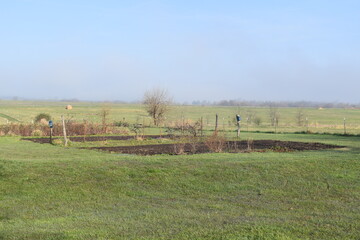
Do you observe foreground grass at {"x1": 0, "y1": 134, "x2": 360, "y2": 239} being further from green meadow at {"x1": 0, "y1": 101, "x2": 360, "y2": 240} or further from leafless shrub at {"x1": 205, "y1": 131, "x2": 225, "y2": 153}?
leafless shrub at {"x1": 205, "y1": 131, "x2": 225, "y2": 153}

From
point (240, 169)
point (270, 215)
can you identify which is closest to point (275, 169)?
point (240, 169)

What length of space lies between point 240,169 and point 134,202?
456cm

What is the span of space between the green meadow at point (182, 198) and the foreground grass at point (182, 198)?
0.07 ft

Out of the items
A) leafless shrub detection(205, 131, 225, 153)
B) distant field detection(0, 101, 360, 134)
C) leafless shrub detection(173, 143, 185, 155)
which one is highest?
leafless shrub detection(205, 131, 225, 153)

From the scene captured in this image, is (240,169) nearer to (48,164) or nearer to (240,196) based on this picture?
(240,196)

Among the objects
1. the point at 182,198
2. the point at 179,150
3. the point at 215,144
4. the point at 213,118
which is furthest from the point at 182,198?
the point at 213,118

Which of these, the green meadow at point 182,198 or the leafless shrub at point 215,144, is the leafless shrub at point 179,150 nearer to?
the leafless shrub at point 215,144

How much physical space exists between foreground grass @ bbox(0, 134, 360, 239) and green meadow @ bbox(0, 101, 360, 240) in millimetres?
22

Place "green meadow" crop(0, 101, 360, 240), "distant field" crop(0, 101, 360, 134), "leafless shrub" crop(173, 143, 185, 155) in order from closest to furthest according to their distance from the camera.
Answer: "green meadow" crop(0, 101, 360, 240) → "leafless shrub" crop(173, 143, 185, 155) → "distant field" crop(0, 101, 360, 134)

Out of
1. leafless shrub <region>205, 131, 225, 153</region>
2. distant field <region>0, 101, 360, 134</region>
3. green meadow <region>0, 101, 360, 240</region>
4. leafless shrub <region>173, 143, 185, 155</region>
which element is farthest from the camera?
distant field <region>0, 101, 360, 134</region>

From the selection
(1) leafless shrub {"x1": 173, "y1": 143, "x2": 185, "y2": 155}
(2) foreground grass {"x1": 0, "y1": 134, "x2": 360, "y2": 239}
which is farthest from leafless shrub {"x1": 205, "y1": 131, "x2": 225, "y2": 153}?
(2) foreground grass {"x1": 0, "y1": 134, "x2": 360, "y2": 239}

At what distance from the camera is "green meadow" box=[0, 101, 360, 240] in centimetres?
816

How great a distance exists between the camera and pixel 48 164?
1484 centimetres

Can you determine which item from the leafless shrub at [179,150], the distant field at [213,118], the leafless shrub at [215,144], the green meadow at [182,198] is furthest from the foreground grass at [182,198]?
the distant field at [213,118]
